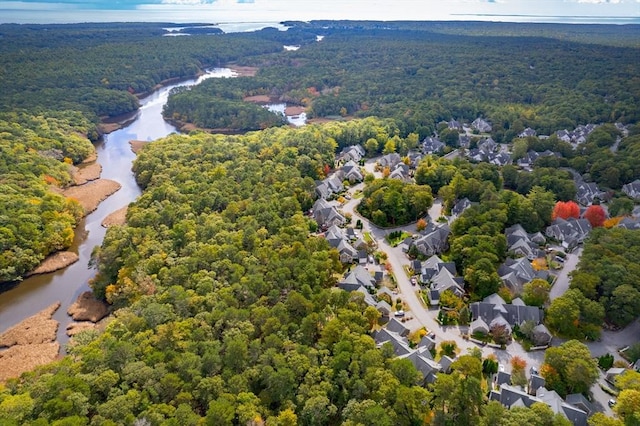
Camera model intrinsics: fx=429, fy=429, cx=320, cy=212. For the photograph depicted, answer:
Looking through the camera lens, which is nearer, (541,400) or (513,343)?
(541,400)

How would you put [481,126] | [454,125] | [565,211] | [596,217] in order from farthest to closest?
1. [481,126]
2. [454,125]
3. [565,211]
4. [596,217]

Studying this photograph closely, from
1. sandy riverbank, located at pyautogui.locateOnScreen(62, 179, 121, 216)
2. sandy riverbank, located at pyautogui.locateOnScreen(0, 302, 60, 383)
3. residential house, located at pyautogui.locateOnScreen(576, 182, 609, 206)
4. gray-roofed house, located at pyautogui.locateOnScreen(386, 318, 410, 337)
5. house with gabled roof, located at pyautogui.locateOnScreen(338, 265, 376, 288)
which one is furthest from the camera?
sandy riverbank, located at pyautogui.locateOnScreen(62, 179, 121, 216)

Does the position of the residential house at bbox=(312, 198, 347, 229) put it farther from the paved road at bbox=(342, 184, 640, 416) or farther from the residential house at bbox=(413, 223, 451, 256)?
A: the residential house at bbox=(413, 223, 451, 256)

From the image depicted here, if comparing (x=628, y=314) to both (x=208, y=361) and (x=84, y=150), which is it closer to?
(x=208, y=361)

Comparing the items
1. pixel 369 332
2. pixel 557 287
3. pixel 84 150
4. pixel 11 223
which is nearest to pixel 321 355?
pixel 369 332

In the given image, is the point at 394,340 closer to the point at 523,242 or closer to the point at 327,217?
the point at 523,242

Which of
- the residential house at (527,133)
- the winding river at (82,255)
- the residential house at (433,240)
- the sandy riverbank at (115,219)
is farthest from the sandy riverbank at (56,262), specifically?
the residential house at (527,133)

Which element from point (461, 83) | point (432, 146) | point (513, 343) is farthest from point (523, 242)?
point (461, 83)

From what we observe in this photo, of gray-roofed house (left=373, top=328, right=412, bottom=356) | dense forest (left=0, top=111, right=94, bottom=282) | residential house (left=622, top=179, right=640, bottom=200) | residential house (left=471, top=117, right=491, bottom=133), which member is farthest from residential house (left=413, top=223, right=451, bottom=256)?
residential house (left=471, top=117, right=491, bottom=133)
